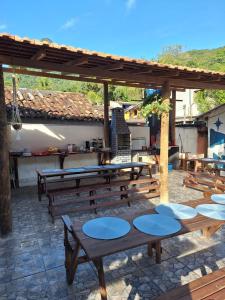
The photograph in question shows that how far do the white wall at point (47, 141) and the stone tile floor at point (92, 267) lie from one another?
3.71 m

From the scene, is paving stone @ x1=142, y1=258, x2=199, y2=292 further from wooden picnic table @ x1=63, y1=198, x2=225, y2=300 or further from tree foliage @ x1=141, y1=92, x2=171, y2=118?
tree foliage @ x1=141, y1=92, x2=171, y2=118

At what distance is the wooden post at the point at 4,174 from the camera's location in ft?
13.1

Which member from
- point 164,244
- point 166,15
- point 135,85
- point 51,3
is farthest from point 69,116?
point 166,15

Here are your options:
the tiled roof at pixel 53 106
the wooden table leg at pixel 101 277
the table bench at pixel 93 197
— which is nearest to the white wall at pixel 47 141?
the tiled roof at pixel 53 106

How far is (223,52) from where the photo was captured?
27266 millimetres

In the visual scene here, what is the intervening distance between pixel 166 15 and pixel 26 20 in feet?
69.4

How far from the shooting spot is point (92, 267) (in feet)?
10.2

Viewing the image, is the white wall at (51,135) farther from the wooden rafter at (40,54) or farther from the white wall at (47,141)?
the wooden rafter at (40,54)

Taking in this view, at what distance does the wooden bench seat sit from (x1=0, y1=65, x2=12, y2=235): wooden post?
3.17 m

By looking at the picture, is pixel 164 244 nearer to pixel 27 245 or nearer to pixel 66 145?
pixel 27 245

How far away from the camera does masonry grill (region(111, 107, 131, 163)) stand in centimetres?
914

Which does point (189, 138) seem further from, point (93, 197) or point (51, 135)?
point (93, 197)

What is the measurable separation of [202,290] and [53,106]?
8366mm

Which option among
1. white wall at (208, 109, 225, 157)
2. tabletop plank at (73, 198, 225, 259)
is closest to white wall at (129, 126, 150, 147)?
white wall at (208, 109, 225, 157)
